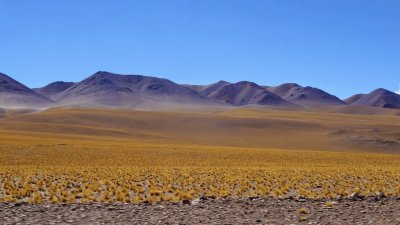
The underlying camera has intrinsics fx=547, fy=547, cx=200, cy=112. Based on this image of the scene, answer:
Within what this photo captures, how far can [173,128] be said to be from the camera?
116312 mm

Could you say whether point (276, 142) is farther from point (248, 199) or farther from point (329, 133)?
point (248, 199)

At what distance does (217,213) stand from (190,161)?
30.3 meters

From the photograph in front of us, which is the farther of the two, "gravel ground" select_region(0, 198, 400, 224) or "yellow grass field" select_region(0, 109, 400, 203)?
"yellow grass field" select_region(0, 109, 400, 203)

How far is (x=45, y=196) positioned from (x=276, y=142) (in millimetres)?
78073

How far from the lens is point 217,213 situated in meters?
13.1

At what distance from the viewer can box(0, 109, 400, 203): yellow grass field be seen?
19688mm

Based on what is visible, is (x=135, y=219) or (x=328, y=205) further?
(x=328, y=205)

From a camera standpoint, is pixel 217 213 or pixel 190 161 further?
pixel 190 161

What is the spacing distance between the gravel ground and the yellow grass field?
7.73 ft

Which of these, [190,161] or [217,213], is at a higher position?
[217,213]

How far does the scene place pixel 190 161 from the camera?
4341 cm

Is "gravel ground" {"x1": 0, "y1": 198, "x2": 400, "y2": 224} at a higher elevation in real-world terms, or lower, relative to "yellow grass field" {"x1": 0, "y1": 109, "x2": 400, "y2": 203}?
higher

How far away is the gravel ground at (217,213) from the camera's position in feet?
39.9

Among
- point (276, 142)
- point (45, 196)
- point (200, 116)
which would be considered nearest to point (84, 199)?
point (45, 196)
